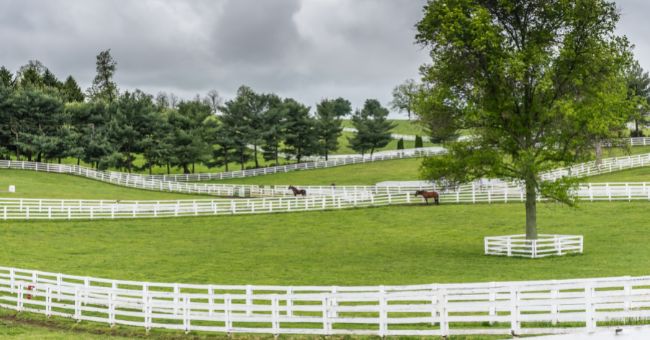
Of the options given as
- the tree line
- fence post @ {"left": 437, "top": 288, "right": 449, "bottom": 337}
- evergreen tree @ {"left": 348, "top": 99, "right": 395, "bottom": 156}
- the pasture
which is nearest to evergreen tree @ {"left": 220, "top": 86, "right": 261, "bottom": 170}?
the tree line

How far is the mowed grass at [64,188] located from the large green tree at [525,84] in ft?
127

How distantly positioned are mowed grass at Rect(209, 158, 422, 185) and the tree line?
8.14 meters

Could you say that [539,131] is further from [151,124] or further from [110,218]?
[151,124]

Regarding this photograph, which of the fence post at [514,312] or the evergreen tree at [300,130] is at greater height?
the evergreen tree at [300,130]

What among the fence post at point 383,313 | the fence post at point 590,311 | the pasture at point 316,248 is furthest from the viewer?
the pasture at point 316,248

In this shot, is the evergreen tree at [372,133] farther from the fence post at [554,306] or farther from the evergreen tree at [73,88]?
the fence post at [554,306]

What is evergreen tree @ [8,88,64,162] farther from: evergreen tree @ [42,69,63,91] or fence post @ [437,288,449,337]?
fence post @ [437,288,449,337]

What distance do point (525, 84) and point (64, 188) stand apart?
50305 mm

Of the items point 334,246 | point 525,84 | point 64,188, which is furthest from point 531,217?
point 64,188

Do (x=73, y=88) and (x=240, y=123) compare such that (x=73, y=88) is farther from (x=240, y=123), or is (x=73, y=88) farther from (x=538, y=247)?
(x=538, y=247)

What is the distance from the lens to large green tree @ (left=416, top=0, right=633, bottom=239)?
33.5 metres

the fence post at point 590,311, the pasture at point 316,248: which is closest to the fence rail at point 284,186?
the pasture at point 316,248

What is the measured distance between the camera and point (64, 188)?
7225 centimetres

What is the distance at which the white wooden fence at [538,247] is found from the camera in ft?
113
